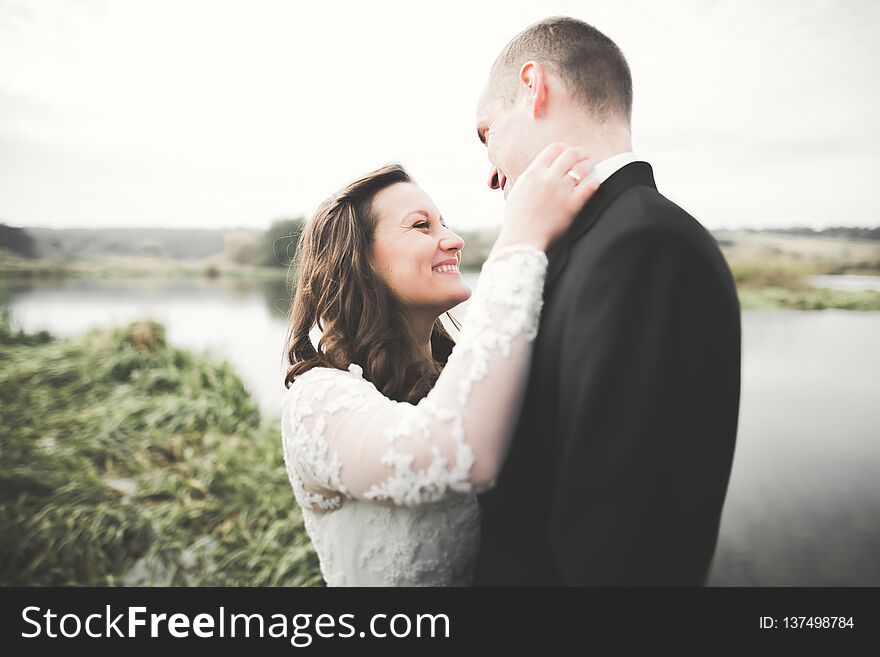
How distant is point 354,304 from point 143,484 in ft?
13.8

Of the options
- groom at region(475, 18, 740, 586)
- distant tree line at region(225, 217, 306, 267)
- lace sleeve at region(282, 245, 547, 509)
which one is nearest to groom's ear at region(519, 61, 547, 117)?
groom at region(475, 18, 740, 586)

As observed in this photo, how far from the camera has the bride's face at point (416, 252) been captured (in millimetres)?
2172

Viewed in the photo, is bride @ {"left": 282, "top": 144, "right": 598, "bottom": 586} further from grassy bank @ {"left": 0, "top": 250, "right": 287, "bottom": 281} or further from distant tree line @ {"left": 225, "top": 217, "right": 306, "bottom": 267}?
grassy bank @ {"left": 0, "top": 250, "right": 287, "bottom": 281}

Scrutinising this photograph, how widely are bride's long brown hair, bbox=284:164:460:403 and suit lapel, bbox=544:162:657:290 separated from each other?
0.94 m

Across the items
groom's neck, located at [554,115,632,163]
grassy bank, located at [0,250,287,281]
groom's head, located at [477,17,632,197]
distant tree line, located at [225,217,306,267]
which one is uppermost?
distant tree line, located at [225,217,306,267]

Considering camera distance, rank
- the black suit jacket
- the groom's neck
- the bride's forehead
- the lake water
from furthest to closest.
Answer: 1. the lake water
2. the bride's forehead
3. the groom's neck
4. the black suit jacket

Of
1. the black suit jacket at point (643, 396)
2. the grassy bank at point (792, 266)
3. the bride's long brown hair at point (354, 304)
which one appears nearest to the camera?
the black suit jacket at point (643, 396)

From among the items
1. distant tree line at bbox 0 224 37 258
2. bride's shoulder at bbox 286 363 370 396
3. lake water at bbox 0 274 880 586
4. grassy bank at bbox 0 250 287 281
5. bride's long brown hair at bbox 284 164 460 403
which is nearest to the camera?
bride's shoulder at bbox 286 363 370 396

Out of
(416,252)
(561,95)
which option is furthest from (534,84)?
(416,252)

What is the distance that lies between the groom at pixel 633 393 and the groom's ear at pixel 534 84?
348mm

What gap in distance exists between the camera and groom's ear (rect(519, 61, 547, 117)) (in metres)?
1.55

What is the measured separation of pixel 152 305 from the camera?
8.77 metres

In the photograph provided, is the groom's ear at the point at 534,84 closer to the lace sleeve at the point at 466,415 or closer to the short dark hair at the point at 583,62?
the short dark hair at the point at 583,62

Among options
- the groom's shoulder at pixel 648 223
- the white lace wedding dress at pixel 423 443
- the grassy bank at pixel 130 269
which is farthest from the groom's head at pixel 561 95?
the grassy bank at pixel 130 269
